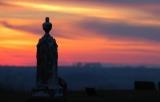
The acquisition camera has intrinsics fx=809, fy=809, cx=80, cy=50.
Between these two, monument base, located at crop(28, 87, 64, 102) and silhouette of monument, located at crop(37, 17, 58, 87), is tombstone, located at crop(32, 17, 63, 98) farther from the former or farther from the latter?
monument base, located at crop(28, 87, 64, 102)

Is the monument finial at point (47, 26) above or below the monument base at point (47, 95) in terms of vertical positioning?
above

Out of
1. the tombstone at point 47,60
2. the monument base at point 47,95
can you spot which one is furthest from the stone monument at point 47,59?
the monument base at point 47,95

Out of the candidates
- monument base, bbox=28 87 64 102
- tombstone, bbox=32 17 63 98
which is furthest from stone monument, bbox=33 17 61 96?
monument base, bbox=28 87 64 102

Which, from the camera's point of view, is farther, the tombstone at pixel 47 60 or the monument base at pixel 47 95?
the tombstone at pixel 47 60

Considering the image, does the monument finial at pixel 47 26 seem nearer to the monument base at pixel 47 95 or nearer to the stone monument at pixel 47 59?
the stone monument at pixel 47 59

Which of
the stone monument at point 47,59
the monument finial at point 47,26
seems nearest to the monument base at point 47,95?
the stone monument at point 47,59

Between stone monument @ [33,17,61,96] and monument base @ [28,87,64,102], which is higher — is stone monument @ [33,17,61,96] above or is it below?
above

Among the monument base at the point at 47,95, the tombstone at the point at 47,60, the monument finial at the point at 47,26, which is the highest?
the monument finial at the point at 47,26

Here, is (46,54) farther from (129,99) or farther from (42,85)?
(129,99)

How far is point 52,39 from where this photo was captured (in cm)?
3394

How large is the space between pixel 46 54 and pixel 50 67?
0.57 metres

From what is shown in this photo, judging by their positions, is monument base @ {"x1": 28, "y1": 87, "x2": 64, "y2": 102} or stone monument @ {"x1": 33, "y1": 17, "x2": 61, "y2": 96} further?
stone monument @ {"x1": 33, "y1": 17, "x2": 61, "y2": 96}

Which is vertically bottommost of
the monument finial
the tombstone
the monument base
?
the monument base

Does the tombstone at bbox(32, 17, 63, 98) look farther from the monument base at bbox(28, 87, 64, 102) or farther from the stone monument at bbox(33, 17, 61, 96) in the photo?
the monument base at bbox(28, 87, 64, 102)
